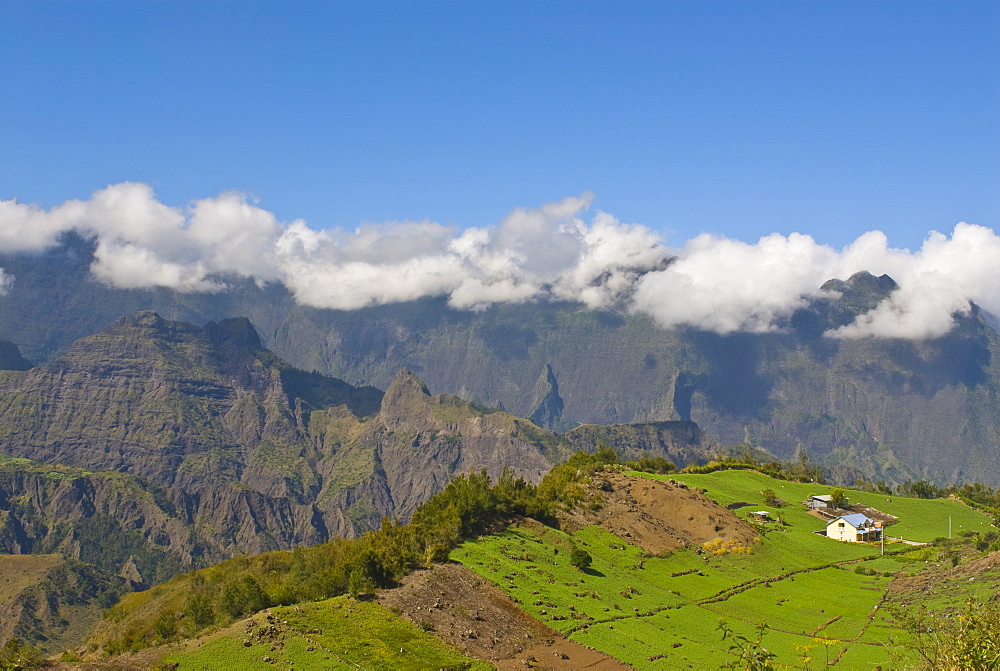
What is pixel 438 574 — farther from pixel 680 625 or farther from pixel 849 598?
pixel 849 598

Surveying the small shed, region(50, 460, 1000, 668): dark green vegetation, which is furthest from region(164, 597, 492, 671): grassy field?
the small shed

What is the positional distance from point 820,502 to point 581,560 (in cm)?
9501

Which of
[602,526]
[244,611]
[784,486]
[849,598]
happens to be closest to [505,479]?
[602,526]

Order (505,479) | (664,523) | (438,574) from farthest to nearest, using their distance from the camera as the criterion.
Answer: (664,523), (505,479), (438,574)

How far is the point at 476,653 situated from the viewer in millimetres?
76000

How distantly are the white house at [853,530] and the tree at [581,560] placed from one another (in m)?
70.8

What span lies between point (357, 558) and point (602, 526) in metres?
52.5

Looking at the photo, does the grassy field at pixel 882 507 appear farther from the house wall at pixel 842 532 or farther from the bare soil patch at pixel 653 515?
the bare soil patch at pixel 653 515

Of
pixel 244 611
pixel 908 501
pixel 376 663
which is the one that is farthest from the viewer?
pixel 908 501

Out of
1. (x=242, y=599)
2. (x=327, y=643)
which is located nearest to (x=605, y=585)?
(x=327, y=643)

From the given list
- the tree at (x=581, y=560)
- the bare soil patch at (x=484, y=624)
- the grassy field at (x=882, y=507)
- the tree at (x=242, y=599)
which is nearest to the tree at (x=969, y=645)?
the bare soil patch at (x=484, y=624)

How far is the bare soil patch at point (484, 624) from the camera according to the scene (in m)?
77.5

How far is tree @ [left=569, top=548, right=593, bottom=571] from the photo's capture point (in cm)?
10444

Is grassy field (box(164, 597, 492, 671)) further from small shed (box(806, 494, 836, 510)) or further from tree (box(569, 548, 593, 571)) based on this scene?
small shed (box(806, 494, 836, 510))
